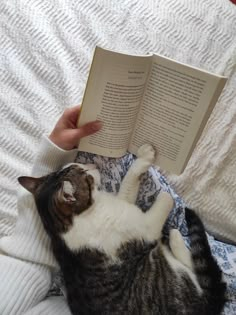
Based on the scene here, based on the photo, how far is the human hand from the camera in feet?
3.29

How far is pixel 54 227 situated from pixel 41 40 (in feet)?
1.83

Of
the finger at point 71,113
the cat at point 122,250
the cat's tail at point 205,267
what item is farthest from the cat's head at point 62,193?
the cat's tail at point 205,267

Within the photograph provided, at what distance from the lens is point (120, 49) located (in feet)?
3.96

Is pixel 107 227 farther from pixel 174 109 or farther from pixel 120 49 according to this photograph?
pixel 120 49

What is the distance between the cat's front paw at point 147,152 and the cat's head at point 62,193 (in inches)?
5.7

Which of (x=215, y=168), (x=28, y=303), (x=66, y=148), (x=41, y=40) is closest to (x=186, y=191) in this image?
(x=215, y=168)

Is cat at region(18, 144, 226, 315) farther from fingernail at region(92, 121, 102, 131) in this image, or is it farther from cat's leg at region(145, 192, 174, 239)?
fingernail at region(92, 121, 102, 131)

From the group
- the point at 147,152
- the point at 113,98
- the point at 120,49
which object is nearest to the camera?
the point at 113,98

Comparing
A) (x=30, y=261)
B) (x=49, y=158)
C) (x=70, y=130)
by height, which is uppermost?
(x=70, y=130)

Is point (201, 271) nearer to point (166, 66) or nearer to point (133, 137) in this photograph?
point (133, 137)

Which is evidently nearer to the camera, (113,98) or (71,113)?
(113,98)

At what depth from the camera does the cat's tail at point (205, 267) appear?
3.22ft

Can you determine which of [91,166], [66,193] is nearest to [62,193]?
[66,193]

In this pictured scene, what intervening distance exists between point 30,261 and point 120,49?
63 cm
